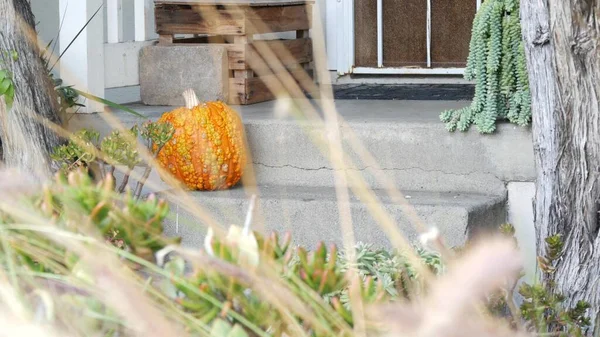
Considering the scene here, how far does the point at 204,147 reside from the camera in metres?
3.88

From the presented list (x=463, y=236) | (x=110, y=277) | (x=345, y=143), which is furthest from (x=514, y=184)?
(x=110, y=277)

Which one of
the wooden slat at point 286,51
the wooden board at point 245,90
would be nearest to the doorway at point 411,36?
the wooden slat at point 286,51

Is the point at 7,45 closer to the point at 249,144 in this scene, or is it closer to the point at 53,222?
the point at 249,144

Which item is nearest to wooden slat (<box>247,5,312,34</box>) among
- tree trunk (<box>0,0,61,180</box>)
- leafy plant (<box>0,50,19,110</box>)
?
tree trunk (<box>0,0,61,180</box>)

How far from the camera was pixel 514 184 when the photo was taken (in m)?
3.79

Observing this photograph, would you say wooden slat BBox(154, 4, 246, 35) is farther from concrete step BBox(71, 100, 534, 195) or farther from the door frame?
the door frame

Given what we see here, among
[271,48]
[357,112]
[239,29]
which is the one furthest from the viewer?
[271,48]

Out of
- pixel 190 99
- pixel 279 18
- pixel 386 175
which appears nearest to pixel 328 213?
pixel 386 175

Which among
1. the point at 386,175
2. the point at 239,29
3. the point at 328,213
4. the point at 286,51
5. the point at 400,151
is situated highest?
the point at 239,29

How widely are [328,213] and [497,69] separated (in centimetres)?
86

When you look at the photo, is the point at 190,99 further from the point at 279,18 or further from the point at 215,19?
the point at 279,18

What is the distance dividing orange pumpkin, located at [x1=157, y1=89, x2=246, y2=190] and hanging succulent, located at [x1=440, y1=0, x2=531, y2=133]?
0.94 metres

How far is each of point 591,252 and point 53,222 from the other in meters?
1.74

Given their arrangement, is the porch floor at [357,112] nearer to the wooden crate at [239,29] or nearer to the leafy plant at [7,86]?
the wooden crate at [239,29]
